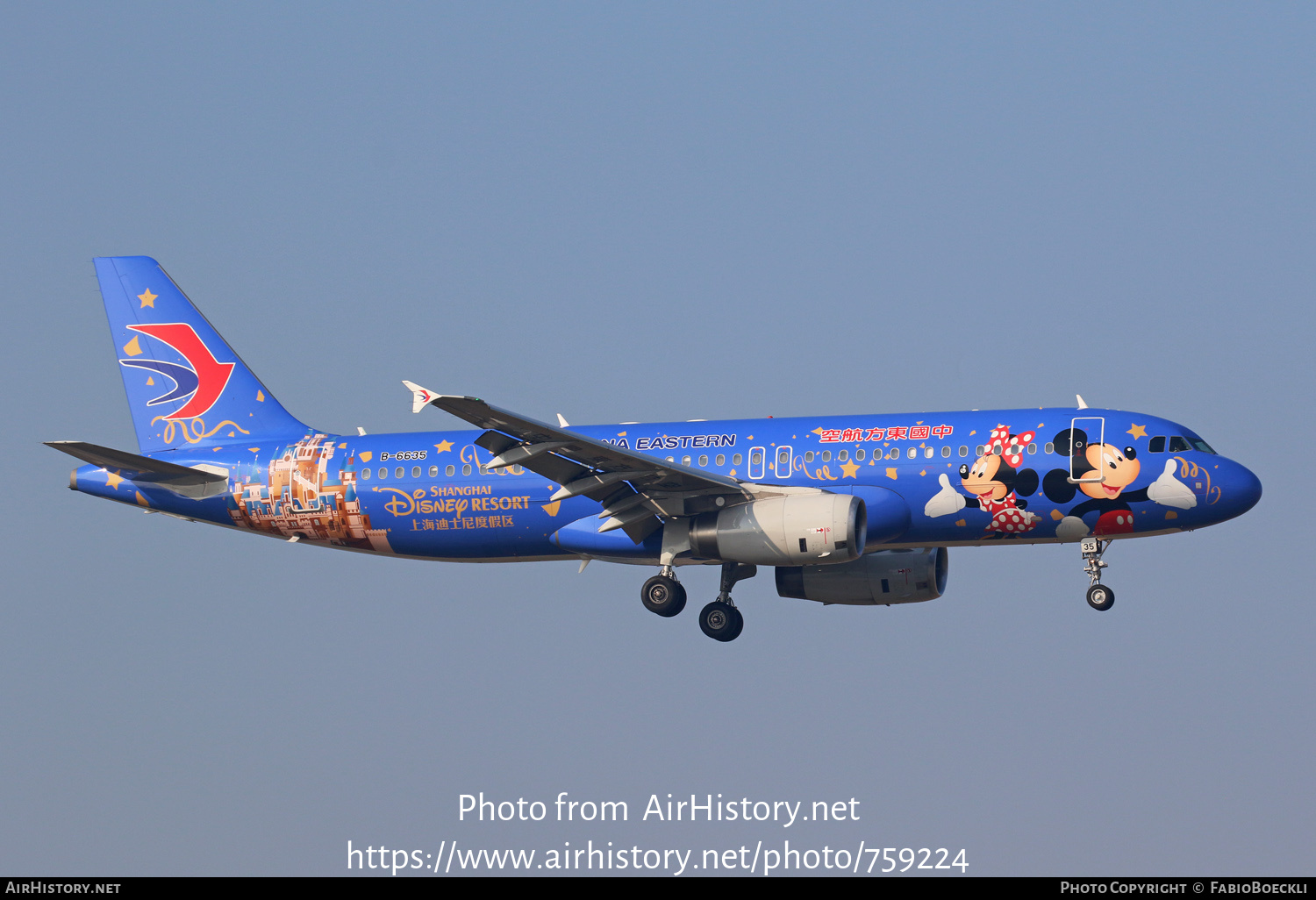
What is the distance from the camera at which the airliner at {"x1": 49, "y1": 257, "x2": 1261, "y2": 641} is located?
1500 inches

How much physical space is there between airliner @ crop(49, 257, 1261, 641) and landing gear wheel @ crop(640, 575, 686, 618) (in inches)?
1.9

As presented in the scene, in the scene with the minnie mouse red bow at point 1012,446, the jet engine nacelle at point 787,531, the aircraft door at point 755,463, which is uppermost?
the minnie mouse red bow at point 1012,446

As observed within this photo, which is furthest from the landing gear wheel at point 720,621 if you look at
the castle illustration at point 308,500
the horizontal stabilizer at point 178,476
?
the horizontal stabilizer at point 178,476

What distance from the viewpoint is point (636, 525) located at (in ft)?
133

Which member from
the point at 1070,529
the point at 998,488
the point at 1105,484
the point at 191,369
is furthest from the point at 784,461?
the point at 191,369

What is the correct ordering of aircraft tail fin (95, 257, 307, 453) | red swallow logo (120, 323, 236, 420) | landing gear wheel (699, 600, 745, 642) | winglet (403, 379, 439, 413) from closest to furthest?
winglet (403, 379, 439, 413) < landing gear wheel (699, 600, 745, 642) < aircraft tail fin (95, 257, 307, 453) < red swallow logo (120, 323, 236, 420)

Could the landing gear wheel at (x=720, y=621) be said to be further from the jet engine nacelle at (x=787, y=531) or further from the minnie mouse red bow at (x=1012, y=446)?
the minnie mouse red bow at (x=1012, y=446)

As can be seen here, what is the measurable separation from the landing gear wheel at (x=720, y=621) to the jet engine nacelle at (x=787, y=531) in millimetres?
3915

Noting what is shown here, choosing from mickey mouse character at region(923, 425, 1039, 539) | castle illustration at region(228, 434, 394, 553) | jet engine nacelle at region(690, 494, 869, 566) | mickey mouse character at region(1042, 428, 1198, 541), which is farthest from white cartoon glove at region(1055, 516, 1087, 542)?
castle illustration at region(228, 434, 394, 553)

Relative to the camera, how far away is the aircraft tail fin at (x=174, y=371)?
1794 inches

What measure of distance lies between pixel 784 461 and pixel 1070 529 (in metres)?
6.97

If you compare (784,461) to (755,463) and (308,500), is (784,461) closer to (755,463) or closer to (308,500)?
(755,463)

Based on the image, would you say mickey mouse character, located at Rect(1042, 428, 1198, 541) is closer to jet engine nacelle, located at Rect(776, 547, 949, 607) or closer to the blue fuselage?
the blue fuselage

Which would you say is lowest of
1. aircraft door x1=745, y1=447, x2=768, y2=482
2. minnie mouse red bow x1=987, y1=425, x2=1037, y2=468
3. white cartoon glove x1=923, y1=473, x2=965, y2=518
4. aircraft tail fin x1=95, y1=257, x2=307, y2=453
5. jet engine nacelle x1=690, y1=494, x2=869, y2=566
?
jet engine nacelle x1=690, y1=494, x2=869, y2=566
